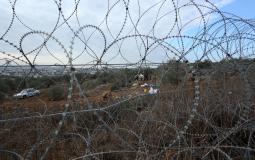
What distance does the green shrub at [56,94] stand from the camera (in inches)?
601

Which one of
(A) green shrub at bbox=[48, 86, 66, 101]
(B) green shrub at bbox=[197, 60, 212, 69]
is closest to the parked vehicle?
(B) green shrub at bbox=[197, 60, 212, 69]

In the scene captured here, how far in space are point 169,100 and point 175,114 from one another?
0.57 meters

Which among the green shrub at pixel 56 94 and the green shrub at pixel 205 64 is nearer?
the green shrub at pixel 205 64

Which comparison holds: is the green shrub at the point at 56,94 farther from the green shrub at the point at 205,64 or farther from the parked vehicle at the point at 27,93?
the green shrub at the point at 205,64

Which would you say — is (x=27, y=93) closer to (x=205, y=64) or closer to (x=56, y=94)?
(x=205, y=64)

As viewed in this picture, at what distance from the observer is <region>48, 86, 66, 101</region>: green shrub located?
15267mm

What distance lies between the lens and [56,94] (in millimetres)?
16312

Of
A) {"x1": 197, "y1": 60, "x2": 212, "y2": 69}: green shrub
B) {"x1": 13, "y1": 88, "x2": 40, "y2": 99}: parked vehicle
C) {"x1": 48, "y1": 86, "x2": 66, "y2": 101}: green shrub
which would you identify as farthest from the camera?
{"x1": 48, "y1": 86, "x2": 66, "y2": 101}: green shrub

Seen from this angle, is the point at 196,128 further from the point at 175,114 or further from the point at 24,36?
the point at 24,36

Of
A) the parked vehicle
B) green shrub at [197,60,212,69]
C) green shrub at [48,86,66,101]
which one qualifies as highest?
green shrub at [197,60,212,69]

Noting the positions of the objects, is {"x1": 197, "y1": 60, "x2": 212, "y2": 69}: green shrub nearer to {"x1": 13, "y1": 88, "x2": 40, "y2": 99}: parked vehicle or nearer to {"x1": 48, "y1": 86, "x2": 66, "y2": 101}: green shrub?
{"x1": 13, "y1": 88, "x2": 40, "y2": 99}: parked vehicle

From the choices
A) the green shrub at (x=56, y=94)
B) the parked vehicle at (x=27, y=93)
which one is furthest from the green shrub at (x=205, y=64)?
the green shrub at (x=56, y=94)

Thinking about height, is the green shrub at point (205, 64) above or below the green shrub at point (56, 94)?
above

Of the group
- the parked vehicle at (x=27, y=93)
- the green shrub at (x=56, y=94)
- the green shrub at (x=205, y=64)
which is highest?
the green shrub at (x=205, y=64)
